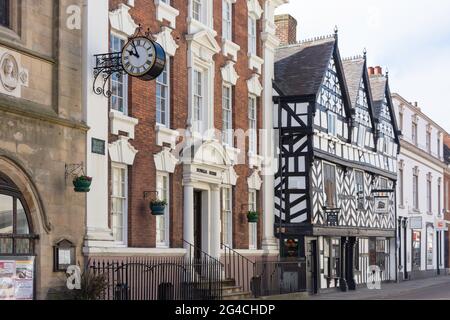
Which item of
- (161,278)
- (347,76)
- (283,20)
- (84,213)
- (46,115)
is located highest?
(283,20)

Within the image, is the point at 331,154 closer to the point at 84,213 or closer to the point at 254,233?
the point at 254,233

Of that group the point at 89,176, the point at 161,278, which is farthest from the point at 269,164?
the point at 89,176

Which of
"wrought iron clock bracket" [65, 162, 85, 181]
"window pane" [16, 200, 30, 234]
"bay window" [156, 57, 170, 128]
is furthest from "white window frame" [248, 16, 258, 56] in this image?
"window pane" [16, 200, 30, 234]

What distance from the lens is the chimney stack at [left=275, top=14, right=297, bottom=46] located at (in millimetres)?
36594

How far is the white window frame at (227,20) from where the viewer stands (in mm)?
25859

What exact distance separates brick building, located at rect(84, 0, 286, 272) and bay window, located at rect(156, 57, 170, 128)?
30 millimetres

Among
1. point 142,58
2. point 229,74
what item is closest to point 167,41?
point 229,74

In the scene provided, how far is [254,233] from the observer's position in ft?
90.0

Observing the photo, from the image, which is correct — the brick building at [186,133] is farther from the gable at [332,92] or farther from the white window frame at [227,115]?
the gable at [332,92]

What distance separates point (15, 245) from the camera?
53.3ft

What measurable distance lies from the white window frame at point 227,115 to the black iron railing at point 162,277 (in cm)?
401

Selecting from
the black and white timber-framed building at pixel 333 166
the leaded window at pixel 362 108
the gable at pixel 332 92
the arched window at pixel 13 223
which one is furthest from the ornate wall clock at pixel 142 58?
the leaded window at pixel 362 108

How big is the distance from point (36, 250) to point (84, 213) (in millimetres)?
1735
